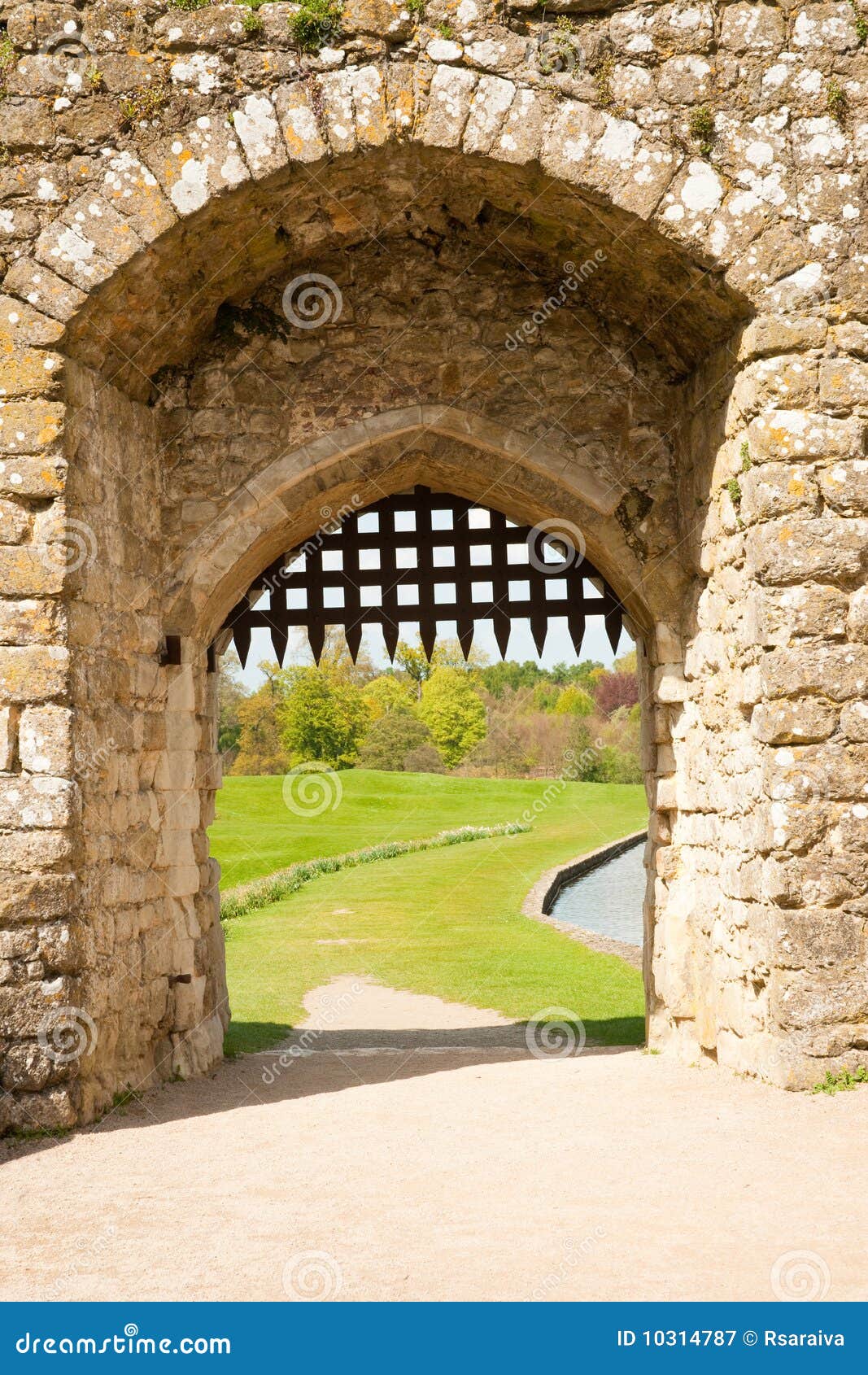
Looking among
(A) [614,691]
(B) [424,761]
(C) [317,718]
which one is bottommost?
(B) [424,761]

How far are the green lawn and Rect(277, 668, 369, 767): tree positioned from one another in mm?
770

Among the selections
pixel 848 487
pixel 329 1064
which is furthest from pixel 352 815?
pixel 848 487

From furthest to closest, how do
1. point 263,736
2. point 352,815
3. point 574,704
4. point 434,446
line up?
point 574,704 → point 263,736 → point 352,815 → point 434,446

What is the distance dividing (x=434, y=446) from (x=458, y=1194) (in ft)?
11.3

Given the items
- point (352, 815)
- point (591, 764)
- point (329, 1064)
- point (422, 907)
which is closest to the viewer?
point (329, 1064)

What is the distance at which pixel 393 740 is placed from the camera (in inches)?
1073

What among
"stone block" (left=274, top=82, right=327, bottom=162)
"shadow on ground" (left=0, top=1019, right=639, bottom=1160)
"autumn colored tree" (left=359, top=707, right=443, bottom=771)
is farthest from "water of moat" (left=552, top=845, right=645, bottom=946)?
"stone block" (left=274, top=82, right=327, bottom=162)

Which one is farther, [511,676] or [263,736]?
[511,676]

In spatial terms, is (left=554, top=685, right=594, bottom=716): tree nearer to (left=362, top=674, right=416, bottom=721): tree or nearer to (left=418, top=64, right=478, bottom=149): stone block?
(left=362, top=674, right=416, bottom=721): tree

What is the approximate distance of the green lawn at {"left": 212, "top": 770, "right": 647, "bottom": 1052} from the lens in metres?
8.51

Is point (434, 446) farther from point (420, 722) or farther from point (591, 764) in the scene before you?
point (591, 764)

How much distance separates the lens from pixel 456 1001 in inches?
340

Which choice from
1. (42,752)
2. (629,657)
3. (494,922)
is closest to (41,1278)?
(42,752)

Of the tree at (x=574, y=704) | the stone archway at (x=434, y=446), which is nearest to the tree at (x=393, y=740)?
the tree at (x=574, y=704)
